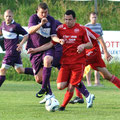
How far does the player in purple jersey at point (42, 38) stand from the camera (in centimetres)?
850

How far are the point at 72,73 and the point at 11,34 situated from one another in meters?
2.95

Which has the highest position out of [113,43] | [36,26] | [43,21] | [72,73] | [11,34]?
[43,21]

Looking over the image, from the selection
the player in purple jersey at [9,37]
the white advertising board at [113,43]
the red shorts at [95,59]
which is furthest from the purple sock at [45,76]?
the white advertising board at [113,43]

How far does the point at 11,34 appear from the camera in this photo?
1109 cm

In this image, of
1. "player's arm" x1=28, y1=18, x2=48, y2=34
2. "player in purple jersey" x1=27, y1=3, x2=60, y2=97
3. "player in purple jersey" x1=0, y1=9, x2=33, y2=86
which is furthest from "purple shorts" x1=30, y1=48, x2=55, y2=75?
"player in purple jersey" x1=0, y1=9, x2=33, y2=86

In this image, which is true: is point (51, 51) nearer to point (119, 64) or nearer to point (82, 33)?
point (82, 33)

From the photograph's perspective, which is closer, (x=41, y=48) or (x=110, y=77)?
(x=41, y=48)

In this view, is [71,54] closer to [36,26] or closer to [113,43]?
[36,26]

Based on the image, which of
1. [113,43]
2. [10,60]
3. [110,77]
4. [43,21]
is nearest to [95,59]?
[110,77]

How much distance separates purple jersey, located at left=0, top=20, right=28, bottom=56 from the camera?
1098cm

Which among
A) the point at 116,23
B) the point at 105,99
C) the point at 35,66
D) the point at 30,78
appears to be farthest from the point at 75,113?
the point at 116,23

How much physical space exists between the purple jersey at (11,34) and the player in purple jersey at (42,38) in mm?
1977

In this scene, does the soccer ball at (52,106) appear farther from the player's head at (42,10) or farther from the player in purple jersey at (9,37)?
the player in purple jersey at (9,37)

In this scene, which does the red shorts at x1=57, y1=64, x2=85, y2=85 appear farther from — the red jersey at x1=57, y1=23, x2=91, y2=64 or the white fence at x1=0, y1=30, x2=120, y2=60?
the white fence at x1=0, y1=30, x2=120, y2=60
